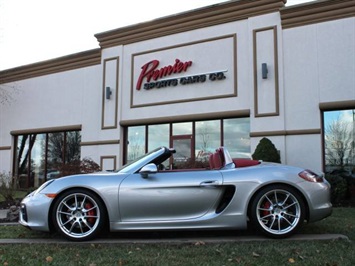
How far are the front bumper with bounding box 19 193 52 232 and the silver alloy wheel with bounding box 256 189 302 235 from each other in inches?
104

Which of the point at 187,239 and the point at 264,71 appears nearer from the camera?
the point at 187,239

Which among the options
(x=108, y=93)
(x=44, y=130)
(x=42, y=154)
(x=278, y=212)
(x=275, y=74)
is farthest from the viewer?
(x=42, y=154)

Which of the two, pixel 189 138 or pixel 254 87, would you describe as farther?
pixel 189 138

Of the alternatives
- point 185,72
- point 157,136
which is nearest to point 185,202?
point 185,72

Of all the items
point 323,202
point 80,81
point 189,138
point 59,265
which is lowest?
point 59,265

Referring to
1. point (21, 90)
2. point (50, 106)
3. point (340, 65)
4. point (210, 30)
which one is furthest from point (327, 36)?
point (21, 90)

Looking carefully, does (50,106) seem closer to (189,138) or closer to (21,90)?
(21,90)

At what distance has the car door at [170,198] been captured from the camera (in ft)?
15.2

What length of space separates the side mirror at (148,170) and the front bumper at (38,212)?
122 cm

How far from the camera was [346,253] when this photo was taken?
3957 mm

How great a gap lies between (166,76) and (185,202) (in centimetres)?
937

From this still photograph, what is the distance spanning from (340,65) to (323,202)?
23.8ft

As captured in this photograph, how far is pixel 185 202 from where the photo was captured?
15.2ft

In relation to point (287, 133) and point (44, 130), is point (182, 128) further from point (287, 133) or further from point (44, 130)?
point (44, 130)
